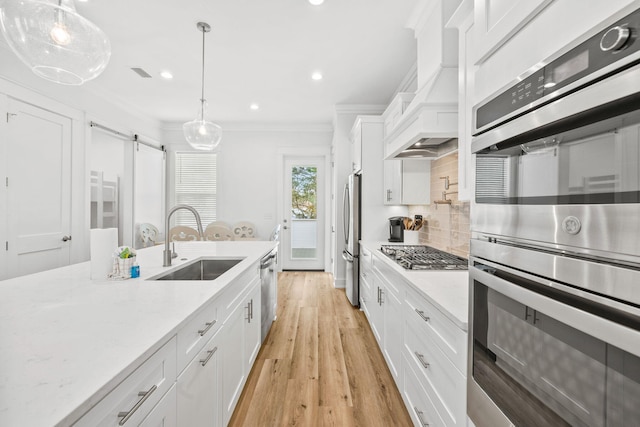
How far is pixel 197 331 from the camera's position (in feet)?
3.88

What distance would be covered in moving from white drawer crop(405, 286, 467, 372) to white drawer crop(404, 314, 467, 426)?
32mm

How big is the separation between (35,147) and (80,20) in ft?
8.22

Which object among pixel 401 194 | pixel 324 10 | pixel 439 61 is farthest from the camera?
pixel 401 194

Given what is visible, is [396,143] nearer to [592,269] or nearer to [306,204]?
[592,269]

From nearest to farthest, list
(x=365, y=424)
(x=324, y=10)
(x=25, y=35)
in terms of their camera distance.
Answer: (x=25, y=35) → (x=365, y=424) → (x=324, y=10)

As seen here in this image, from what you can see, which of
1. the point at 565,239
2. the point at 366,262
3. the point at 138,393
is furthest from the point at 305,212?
the point at 565,239

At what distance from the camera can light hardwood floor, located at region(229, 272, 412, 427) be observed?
5.95ft

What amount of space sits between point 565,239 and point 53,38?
2.12 metres

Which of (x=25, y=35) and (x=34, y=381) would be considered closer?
(x=34, y=381)

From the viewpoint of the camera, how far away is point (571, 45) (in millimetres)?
578

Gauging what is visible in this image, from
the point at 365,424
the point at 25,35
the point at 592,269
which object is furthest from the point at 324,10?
the point at 365,424

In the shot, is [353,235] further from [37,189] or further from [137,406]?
[37,189]

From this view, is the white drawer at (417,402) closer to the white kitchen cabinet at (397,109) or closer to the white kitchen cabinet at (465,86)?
the white kitchen cabinet at (465,86)

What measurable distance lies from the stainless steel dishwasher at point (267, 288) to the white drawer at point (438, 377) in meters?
1.35
